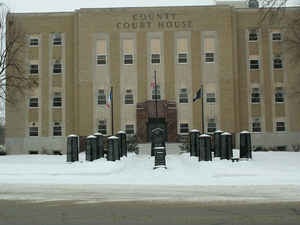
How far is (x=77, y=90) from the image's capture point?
4719cm

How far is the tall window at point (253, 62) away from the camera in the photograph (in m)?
Answer: 47.9

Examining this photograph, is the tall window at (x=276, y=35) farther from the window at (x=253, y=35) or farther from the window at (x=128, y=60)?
the window at (x=128, y=60)

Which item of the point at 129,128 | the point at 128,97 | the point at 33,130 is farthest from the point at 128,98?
the point at 33,130

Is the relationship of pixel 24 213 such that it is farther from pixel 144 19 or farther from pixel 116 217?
pixel 144 19

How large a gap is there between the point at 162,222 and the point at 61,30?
4258cm

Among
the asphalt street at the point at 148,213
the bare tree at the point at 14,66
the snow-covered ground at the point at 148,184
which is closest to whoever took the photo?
the asphalt street at the point at 148,213

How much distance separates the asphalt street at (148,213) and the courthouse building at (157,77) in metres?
34.8

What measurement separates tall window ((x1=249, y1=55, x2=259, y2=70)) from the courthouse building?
10 centimetres

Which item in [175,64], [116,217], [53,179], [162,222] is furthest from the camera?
[175,64]

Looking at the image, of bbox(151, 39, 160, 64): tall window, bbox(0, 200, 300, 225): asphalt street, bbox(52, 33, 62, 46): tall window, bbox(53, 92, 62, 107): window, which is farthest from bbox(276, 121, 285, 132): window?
bbox(0, 200, 300, 225): asphalt street

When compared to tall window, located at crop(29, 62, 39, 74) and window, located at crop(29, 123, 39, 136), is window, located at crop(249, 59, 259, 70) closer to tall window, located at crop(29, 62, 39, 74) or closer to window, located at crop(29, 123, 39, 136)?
tall window, located at crop(29, 62, 39, 74)

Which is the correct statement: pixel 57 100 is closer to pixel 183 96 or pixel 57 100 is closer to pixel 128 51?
pixel 128 51

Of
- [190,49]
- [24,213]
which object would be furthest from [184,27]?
[24,213]

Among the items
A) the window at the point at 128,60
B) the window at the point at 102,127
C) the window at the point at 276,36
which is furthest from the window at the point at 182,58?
the window at the point at 102,127
